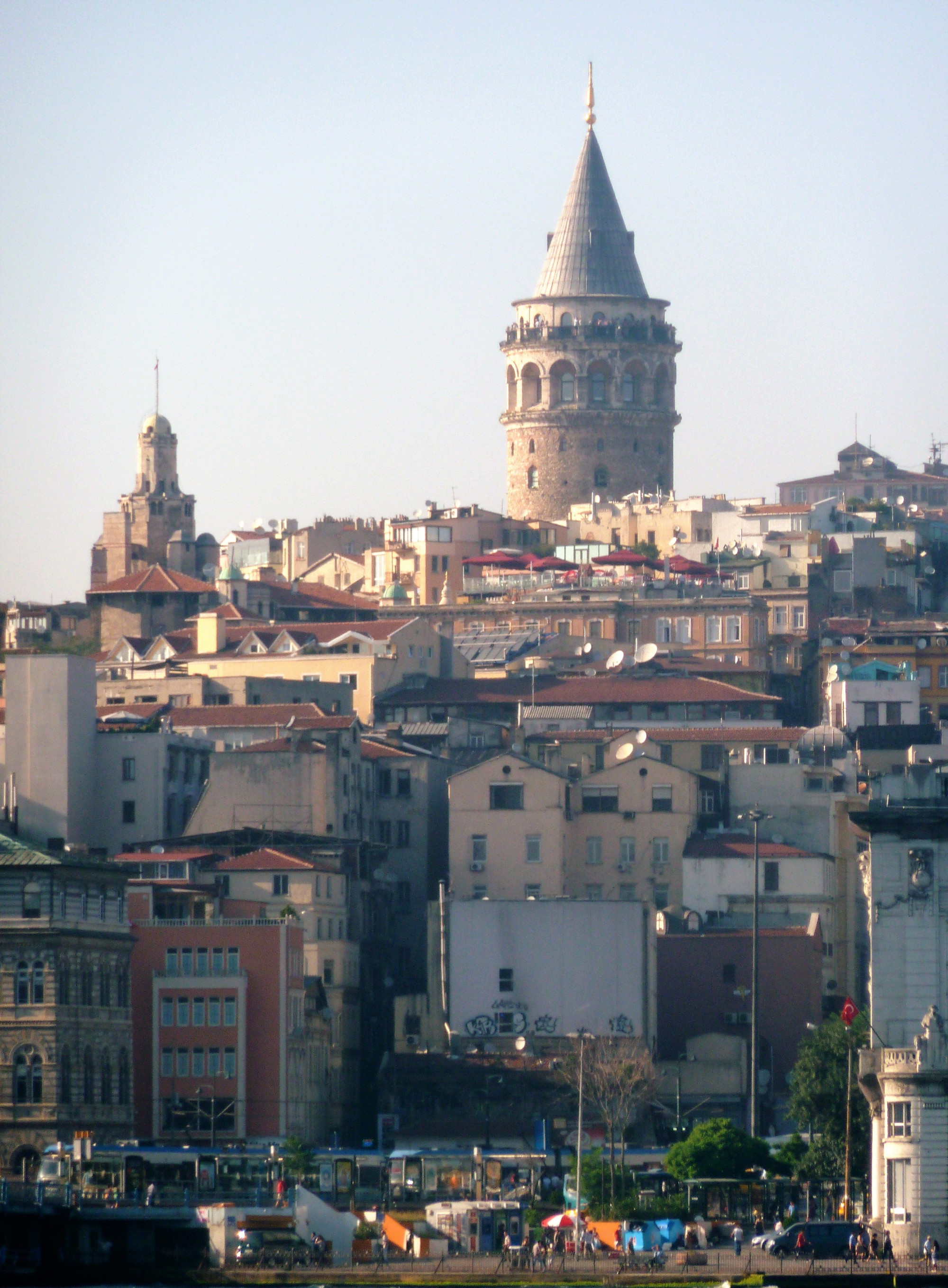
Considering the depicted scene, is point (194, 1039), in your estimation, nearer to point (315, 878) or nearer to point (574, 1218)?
point (315, 878)

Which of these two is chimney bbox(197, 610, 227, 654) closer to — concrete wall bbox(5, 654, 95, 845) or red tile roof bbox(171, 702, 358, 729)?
red tile roof bbox(171, 702, 358, 729)

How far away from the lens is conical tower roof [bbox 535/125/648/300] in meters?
186

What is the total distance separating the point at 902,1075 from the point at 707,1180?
888 centimetres

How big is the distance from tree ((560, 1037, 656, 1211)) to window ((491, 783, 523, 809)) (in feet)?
36.8

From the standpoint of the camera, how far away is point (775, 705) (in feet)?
442

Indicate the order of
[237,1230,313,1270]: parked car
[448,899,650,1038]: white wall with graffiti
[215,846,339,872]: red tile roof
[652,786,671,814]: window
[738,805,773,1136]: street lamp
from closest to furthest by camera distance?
[237,1230,313,1270]: parked car < [738,805,773,1136]: street lamp < [448,899,650,1038]: white wall with graffiti < [215,846,339,872]: red tile roof < [652,786,671,814]: window

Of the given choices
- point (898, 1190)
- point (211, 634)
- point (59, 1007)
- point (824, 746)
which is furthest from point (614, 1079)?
point (211, 634)

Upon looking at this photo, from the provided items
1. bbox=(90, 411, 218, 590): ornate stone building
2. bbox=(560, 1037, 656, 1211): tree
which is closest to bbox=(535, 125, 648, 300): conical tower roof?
bbox=(90, 411, 218, 590): ornate stone building

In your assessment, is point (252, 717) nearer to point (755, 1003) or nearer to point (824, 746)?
point (824, 746)

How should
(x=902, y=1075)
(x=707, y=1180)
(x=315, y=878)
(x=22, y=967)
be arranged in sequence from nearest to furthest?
1. (x=902, y=1075)
2. (x=707, y=1180)
3. (x=22, y=967)
4. (x=315, y=878)

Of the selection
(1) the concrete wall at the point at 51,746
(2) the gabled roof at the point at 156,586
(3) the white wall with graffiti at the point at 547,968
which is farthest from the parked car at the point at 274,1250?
(2) the gabled roof at the point at 156,586

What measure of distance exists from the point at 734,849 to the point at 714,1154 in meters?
22.1

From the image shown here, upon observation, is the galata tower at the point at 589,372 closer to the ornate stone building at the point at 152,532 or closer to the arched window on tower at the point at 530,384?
the arched window on tower at the point at 530,384

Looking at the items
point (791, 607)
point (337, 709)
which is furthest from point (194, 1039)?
point (791, 607)
